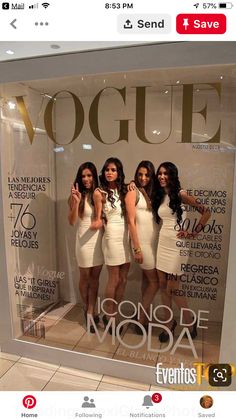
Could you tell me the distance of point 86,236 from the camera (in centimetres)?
144

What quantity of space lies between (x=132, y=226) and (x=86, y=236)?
0.88 feet

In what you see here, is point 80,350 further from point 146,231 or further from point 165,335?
point 146,231

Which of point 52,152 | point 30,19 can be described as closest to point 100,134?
point 52,152

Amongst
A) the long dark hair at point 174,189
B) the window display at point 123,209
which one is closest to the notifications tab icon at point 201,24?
the window display at point 123,209

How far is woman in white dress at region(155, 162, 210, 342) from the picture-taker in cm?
127

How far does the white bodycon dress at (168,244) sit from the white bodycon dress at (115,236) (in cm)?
18

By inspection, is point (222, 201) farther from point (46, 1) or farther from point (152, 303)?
point (46, 1)
